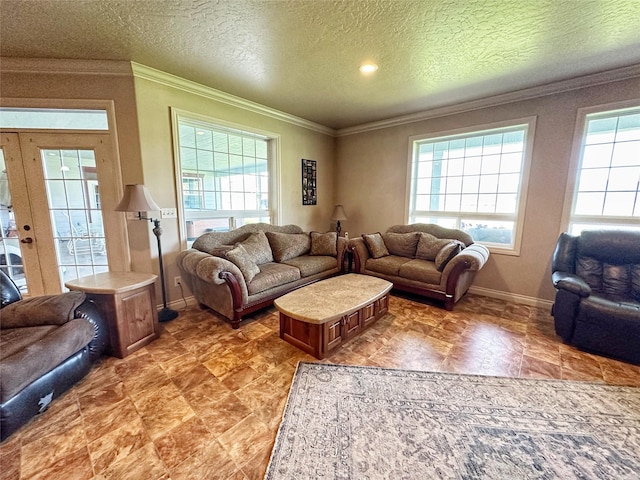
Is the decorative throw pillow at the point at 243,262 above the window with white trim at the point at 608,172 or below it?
below

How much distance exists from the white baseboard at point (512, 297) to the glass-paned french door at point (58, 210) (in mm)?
4527

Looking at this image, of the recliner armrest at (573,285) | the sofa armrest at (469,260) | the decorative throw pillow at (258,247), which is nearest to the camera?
the recliner armrest at (573,285)

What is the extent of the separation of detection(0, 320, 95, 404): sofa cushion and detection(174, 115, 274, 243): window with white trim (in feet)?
5.19

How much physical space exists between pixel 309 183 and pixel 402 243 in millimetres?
1960

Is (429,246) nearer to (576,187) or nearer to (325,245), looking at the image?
(325,245)

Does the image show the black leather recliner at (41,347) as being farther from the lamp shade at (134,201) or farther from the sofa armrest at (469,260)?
the sofa armrest at (469,260)

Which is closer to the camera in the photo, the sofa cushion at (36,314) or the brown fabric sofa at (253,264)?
the sofa cushion at (36,314)

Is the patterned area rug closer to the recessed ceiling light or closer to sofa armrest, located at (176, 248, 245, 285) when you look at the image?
sofa armrest, located at (176, 248, 245, 285)

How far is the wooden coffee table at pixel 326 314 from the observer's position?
212 cm

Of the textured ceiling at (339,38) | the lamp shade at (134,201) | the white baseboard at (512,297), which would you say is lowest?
the white baseboard at (512,297)

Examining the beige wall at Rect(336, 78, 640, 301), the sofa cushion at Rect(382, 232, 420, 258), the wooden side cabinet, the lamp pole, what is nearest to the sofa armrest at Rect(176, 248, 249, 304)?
the lamp pole

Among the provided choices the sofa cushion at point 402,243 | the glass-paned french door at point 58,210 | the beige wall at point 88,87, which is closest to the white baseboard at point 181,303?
the glass-paned french door at point 58,210

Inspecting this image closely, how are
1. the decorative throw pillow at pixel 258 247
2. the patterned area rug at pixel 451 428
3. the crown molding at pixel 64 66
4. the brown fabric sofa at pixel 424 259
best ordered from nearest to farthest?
the patterned area rug at pixel 451 428
the crown molding at pixel 64 66
the brown fabric sofa at pixel 424 259
the decorative throw pillow at pixel 258 247

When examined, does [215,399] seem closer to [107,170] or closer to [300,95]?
[107,170]
